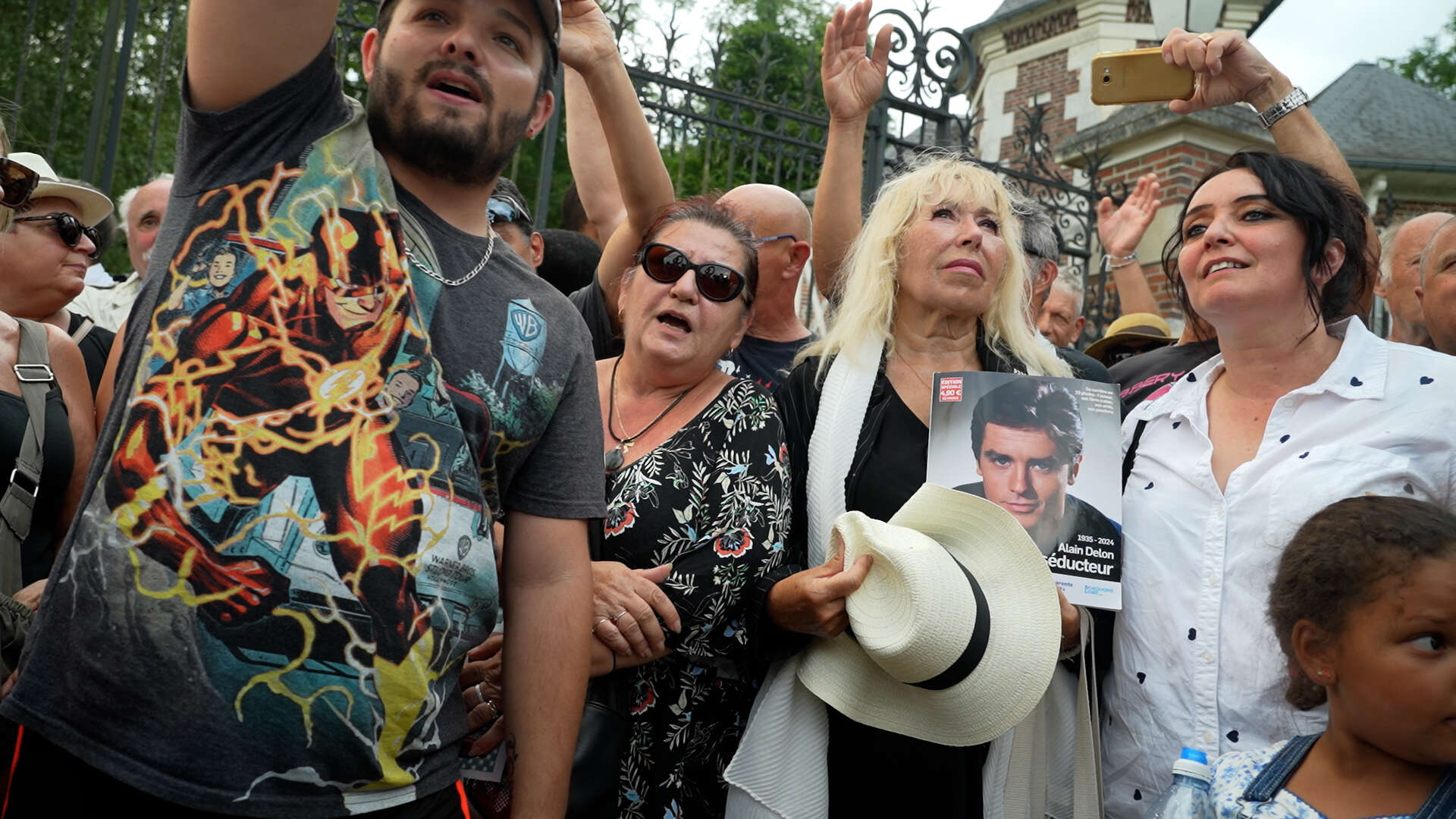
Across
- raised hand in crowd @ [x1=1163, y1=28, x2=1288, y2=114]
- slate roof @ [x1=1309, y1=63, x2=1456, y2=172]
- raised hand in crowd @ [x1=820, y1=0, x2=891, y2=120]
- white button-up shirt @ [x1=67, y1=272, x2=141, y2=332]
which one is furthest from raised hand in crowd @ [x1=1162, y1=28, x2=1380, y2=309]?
slate roof @ [x1=1309, y1=63, x2=1456, y2=172]

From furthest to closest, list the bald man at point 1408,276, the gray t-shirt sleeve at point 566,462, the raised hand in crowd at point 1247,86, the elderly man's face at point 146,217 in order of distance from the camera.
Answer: the elderly man's face at point 146,217 < the bald man at point 1408,276 < the raised hand in crowd at point 1247,86 < the gray t-shirt sleeve at point 566,462

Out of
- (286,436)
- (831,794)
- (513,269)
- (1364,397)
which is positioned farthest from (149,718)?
(1364,397)

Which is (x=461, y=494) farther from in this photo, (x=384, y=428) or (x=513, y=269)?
(x=513, y=269)

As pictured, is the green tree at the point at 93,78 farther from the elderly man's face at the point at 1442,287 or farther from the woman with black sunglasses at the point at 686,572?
the elderly man's face at the point at 1442,287

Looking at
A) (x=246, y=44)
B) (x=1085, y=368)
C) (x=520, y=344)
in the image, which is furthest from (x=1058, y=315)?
(x=246, y=44)

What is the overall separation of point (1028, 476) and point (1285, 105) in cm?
151

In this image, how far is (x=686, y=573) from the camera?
2434 millimetres

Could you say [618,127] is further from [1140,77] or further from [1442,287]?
[1442,287]

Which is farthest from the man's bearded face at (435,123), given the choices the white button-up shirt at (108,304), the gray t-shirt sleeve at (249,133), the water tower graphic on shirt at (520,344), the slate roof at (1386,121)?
the slate roof at (1386,121)

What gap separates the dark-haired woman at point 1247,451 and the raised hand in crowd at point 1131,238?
6.32ft

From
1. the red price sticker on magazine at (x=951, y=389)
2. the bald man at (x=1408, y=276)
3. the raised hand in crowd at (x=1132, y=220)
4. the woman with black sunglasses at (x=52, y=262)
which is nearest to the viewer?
the red price sticker on magazine at (x=951, y=389)

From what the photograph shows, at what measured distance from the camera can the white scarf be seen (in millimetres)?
2371

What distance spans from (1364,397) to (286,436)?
222 centimetres

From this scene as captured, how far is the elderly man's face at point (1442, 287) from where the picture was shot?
3408 mm
